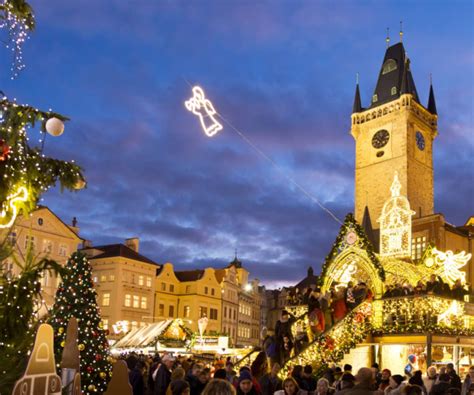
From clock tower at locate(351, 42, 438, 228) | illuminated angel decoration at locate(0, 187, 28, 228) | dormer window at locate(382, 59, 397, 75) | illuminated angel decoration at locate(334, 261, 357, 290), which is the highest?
dormer window at locate(382, 59, 397, 75)

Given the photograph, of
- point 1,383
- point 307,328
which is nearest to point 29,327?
point 1,383

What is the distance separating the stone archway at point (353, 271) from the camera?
18.7 meters

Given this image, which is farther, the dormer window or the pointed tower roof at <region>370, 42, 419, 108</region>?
the dormer window

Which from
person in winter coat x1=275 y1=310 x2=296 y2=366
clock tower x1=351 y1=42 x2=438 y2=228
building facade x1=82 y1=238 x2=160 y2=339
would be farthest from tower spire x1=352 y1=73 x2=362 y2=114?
person in winter coat x1=275 y1=310 x2=296 y2=366

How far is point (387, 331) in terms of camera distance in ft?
57.6

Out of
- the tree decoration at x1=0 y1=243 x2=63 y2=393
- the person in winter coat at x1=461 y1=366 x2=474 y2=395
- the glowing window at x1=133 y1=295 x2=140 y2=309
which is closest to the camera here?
the tree decoration at x1=0 y1=243 x2=63 y2=393

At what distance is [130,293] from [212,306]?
11900 millimetres

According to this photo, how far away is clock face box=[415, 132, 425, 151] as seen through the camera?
51094 mm

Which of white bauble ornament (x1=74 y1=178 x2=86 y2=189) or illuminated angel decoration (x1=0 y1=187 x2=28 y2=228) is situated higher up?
white bauble ornament (x1=74 y1=178 x2=86 y2=189)

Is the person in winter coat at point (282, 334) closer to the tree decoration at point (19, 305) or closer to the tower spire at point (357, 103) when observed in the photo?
the tree decoration at point (19, 305)

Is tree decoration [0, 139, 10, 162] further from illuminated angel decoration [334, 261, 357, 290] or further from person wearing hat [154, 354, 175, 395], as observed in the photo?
illuminated angel decoration [334, 261, 357, 290]

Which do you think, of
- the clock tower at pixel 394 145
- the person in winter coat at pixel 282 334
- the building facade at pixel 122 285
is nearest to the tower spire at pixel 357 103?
the clock tower at pixel 394 145

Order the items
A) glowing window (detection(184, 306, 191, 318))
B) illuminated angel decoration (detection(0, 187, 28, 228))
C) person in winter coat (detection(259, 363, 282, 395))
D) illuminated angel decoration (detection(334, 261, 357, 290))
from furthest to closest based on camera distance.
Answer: glowing window (detection(184, 306, 191, 318))
illuminated angel decoration (detection(334, 261, 357, 290))
person in winter coat (detection(259, 363, 282, 395))
illuminated angel decoration (detection(0, 187, 28, 228))

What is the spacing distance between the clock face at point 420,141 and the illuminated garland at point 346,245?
3306 cm
